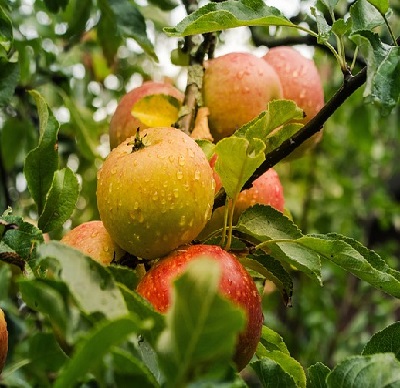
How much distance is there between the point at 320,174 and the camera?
2.37 meters

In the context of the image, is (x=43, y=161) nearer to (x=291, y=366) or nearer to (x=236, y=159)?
(x=236, y=159)

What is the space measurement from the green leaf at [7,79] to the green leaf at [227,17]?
302 mm

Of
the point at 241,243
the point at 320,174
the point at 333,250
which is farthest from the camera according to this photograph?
the point at 320,174

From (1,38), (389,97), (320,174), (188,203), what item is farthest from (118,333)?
(320,174)

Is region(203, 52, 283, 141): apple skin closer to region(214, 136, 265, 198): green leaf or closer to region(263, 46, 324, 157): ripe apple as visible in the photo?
region(263, 46, 324, 157): ripe apple

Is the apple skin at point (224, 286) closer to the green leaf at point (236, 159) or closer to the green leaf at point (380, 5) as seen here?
the green leaf at point (236, 159)

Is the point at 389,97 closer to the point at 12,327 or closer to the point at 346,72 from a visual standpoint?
the point at 346,72

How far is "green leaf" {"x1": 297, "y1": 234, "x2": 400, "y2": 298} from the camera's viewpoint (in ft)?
1.97

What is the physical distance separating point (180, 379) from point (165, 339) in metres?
0.03

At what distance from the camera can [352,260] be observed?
1.99 ft

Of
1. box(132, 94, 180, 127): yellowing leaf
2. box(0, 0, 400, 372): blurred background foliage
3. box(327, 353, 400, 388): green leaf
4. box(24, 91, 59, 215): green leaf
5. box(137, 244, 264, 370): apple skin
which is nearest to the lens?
box(327, 353, 400, 388): green leaf

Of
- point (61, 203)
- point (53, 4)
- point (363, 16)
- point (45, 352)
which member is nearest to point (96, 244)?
point (61, 203)

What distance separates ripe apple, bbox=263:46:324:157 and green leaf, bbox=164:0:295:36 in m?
0.27

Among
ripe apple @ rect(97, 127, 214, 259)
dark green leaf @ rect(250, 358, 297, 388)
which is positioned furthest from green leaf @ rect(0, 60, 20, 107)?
dark green leaf @ rect(250, 358, 297, 388)
